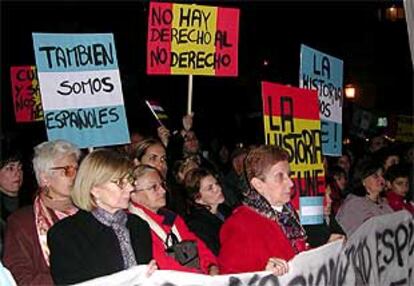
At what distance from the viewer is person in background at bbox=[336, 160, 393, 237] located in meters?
7.00

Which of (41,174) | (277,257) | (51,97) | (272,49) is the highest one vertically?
(272,49)

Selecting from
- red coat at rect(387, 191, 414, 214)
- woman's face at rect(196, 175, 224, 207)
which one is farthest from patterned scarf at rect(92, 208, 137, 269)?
red coat at rect(387, 191, 414, 214)

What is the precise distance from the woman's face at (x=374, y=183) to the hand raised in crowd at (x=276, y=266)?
8.96 ft

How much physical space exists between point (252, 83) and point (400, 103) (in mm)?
6363

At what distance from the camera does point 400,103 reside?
98.1 ft

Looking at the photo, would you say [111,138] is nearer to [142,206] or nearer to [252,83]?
[142,206]

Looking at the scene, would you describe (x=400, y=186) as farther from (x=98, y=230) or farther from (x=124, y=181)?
(x=98, y=230)

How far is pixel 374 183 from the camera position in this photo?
7180 mm

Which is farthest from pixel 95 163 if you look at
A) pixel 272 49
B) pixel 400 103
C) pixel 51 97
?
pixel 400 103

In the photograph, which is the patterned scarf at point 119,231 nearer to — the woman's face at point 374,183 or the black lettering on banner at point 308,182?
the black lettering on banner at point 308,182

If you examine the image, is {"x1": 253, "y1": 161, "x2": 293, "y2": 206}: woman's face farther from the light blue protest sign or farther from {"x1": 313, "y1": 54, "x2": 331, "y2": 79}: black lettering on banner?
{"x1": 313, "y1": 54, "x2": 331, "y2": 79}: black lettering on banner

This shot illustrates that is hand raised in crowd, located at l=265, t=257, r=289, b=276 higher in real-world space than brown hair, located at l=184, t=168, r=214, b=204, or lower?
lower

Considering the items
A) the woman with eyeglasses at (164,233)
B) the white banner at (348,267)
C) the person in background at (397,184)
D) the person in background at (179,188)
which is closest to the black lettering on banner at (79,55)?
the person in background at (179,188)

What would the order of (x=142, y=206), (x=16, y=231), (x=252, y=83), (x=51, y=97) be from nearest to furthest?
(x=16, y=231), (x=142, y=206), (x=51, y=97), (x=252, y=83)
